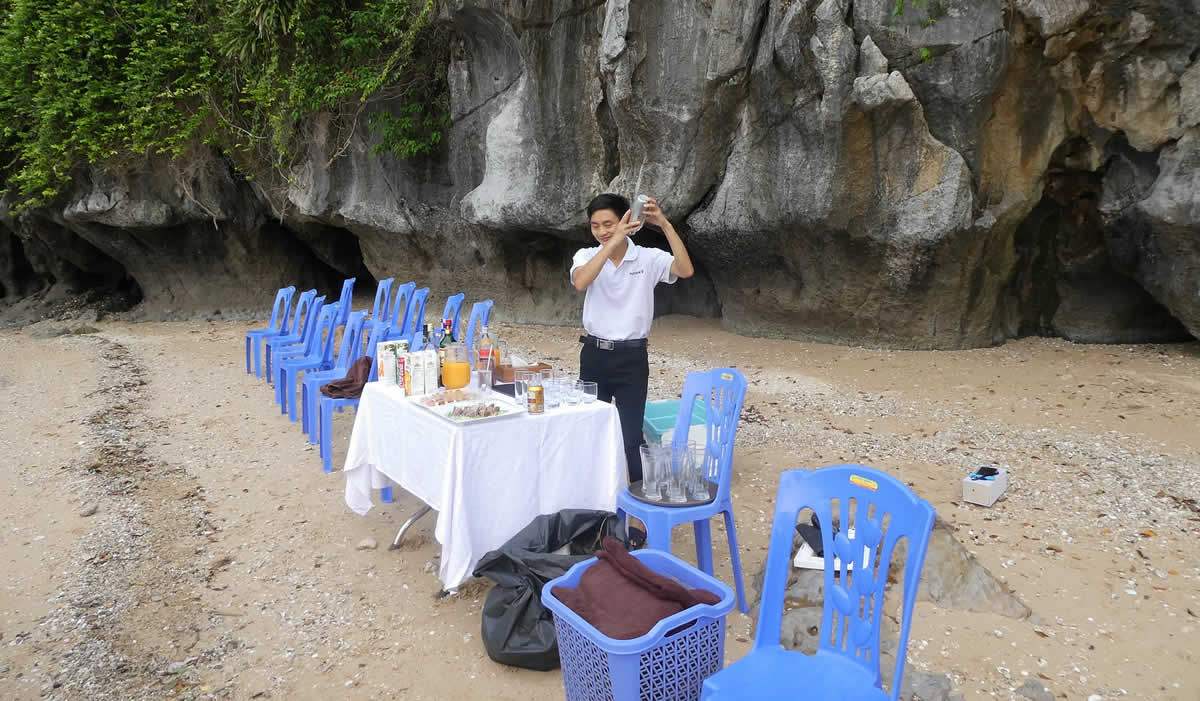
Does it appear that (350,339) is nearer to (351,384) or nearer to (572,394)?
Answer: (351,384)

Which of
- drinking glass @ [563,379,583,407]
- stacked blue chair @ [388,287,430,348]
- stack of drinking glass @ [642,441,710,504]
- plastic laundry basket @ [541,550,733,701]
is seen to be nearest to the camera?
plastic laundry basket @ [541,550,733,701]

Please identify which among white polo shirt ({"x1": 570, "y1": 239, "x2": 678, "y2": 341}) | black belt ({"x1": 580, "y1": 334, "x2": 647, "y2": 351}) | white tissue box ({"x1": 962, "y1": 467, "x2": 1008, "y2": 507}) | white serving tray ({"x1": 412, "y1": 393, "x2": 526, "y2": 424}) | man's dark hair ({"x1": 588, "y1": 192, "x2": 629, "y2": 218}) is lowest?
white tissue box ({"x1": 962, "y1": 467, "x2": 1008, "y2": 507})

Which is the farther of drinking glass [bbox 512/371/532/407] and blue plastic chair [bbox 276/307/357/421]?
blue plastic chair [bbox 276/307/357/421]

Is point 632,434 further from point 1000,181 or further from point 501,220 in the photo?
point 501,220

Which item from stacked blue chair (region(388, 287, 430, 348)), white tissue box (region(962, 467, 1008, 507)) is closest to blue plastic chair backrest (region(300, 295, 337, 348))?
stacked blue chair (region(388, 287, 430, 348))

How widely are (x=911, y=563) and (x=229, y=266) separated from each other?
14.8m

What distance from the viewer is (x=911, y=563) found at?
6.14ft

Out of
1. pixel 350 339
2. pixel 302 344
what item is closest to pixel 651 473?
pixel 350 339

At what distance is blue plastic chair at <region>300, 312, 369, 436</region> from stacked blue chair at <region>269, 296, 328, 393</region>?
2.28ft

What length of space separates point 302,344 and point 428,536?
14.8ft

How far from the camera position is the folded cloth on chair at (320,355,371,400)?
17.7 ft

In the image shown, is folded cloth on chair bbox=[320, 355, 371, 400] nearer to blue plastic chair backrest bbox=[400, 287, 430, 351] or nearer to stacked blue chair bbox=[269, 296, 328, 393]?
blue plastic chair backrest bbox=[400, 287, 430, 351]

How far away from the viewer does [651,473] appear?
10.2 ft

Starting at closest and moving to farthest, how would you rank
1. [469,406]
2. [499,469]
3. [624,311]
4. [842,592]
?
[842,592] → [499,469] → [469,406] → [624,311]
